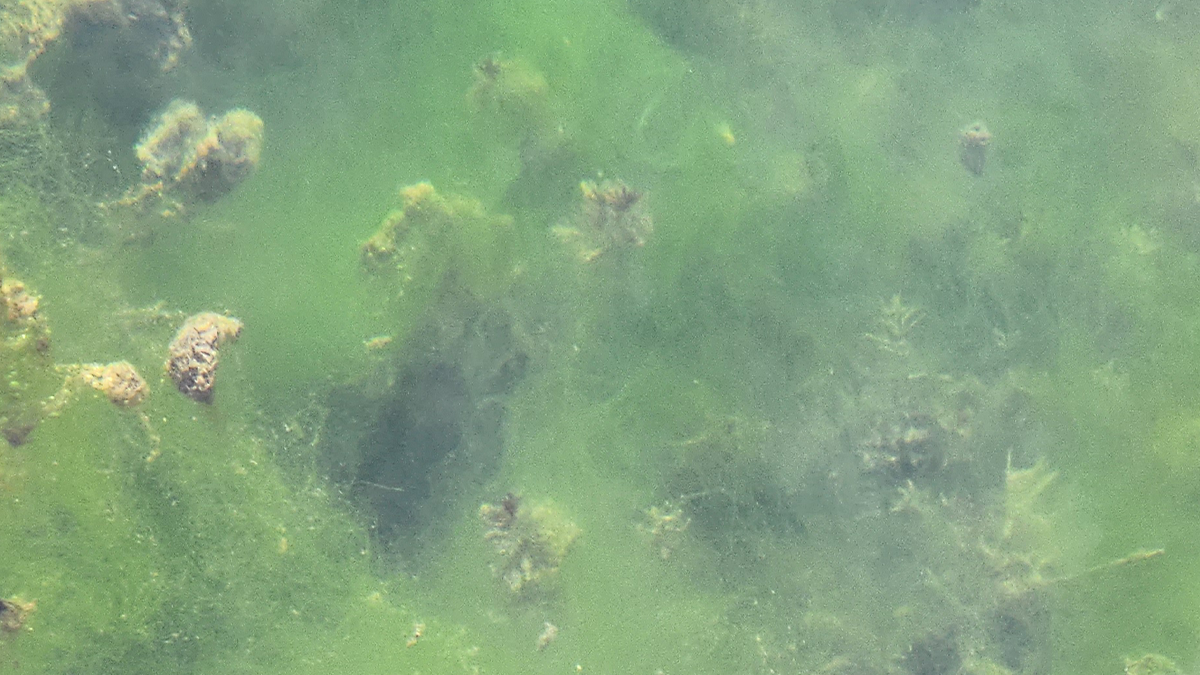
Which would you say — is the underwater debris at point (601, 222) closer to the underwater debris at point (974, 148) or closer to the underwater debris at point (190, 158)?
the underwater debris at point (190, 158)

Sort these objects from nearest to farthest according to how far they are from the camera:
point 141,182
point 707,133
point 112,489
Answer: point 112,489 → point 141,182 → point 707,133

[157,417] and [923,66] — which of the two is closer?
[157,417]

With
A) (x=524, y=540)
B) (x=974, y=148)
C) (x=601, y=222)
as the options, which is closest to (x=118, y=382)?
(x=524, y=540)

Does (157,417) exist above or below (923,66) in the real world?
below

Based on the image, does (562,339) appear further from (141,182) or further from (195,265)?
(141,182)

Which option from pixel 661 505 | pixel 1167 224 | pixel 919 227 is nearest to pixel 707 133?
pixel 919 227

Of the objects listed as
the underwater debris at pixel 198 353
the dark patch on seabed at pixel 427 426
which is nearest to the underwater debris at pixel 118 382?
the underwater debris at pixel 198 353
